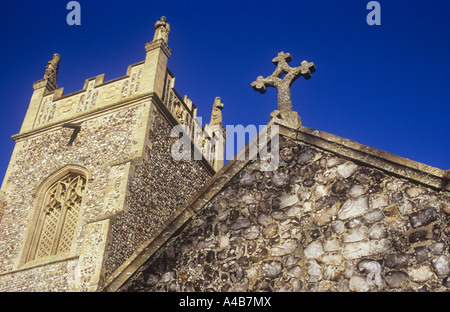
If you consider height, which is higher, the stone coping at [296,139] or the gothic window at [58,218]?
the gothic window at [58,218]

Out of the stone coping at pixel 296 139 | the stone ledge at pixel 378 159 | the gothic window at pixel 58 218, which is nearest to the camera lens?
the stone ledge at pixel 378 159

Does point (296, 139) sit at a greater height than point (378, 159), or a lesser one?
greater

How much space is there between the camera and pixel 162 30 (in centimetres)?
1479

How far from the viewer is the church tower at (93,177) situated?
33.7 ft

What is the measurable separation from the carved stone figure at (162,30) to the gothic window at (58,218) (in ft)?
17.1

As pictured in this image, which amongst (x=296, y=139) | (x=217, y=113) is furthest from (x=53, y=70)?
(x=296, y=139)

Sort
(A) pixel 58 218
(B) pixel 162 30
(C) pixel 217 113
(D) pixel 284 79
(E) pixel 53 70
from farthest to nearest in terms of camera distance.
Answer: (C) pixel 217 113
(E) pixel 53 70
(B) pixel 162 30
(A) pixel 58 218
(D) pixel 284 79

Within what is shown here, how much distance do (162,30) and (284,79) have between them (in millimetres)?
9899

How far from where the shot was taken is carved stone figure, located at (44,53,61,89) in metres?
15.9

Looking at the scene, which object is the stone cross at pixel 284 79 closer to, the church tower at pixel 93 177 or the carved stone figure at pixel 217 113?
the church tower at pixel 93 177

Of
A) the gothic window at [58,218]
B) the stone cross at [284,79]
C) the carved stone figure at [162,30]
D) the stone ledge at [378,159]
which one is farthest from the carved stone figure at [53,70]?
the stone ledge at [378,159]

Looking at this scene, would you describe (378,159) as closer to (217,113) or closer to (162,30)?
(162,30)

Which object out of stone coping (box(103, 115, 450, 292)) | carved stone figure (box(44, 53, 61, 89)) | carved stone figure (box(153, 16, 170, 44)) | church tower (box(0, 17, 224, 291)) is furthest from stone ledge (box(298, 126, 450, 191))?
carved stone figure (box(44, 53, 61, 89))

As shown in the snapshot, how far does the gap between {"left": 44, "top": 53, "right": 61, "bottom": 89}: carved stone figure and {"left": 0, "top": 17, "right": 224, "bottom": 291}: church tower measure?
13.8 inches
